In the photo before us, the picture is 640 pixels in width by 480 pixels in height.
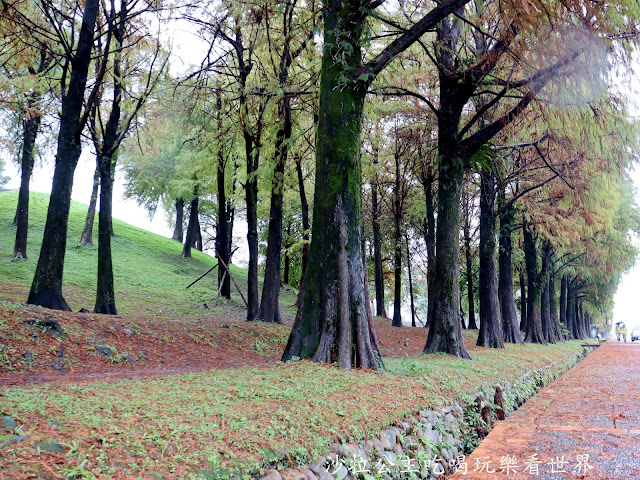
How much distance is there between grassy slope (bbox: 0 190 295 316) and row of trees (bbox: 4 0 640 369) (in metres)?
3.00

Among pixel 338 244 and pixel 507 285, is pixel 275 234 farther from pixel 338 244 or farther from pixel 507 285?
pixel 507 285

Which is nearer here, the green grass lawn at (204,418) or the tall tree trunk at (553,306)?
the green grass lawn at (204,418)

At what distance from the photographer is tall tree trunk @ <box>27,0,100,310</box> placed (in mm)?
10117

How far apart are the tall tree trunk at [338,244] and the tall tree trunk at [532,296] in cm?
1669

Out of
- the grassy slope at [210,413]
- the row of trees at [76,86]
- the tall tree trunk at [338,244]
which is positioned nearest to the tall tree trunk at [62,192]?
the row of trees at [76,86]

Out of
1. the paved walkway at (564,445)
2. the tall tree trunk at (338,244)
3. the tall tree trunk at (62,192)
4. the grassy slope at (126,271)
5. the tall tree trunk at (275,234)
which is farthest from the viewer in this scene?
the grassy slope at (126,271)

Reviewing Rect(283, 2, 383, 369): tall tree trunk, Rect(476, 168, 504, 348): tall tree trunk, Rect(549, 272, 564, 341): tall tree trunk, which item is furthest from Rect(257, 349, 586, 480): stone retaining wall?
Rect(549, 272, 564, 341): tall tree trunk

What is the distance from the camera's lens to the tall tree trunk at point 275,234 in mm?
14383

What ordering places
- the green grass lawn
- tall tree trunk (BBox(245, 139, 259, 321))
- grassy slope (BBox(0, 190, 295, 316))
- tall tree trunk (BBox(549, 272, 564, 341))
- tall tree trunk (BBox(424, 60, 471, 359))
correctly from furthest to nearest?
tall tree trunk (BBox(549, 272, 564, 341)) < grassy slope (BBox(0, 190, 295, 316)) < tall tree trunk (BBox(245, 139, 259, 321)) < tall tree trunk (BBox(424, 60, 471, 359)) < the green grass lawn

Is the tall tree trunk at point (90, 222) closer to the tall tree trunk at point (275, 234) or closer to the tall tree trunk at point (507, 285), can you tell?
the tall tree trunk at point (275, 234)

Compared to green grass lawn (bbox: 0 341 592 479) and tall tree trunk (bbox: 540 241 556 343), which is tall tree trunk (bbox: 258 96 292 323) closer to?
green grass lawn (bbox: 0 341 592 479)

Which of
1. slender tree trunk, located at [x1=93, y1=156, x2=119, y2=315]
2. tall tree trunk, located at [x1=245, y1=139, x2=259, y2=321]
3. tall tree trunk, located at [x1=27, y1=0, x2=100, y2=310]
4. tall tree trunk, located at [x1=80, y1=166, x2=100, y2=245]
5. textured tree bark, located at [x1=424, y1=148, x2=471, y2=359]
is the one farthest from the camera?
tall tree trunk, located at [x1=80, y1=166, x2=100, y2=245]

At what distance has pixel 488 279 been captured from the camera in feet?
52.9

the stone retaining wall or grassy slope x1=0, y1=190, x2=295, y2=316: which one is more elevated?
grassy slope x1=0, y1=190, x2=295, y2=316
